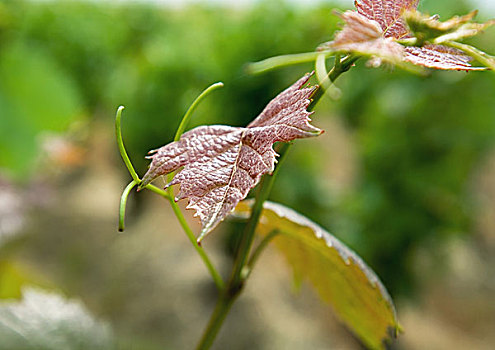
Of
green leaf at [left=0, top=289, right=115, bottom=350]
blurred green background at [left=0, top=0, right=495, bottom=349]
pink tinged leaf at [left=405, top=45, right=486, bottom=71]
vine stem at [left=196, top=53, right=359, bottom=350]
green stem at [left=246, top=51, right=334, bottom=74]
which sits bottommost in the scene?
blurred green background at [left=0, top=0, right=495, bottom=349]

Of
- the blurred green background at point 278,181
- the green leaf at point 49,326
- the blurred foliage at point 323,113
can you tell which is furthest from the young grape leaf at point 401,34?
the blurred foliage at point 323,113

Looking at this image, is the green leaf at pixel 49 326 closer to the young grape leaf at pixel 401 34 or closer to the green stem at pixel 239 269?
the green stem at pixel 239 269

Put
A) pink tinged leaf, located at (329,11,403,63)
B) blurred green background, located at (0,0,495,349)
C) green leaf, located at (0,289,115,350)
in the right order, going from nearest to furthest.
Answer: pink tinged leaf, located at (329,11,403,63) < green leaf, located at (0,289,115,350) < blurred green background, located at (0,0,495,349)

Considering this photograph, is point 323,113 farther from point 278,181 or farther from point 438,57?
point 438,57

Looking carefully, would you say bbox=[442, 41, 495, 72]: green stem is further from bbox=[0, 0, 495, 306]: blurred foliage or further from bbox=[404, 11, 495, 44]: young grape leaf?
bbox=[0, 0, 495, 306]: blurred foliage

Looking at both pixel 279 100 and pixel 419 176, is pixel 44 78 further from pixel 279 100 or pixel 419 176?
pixel 279 100

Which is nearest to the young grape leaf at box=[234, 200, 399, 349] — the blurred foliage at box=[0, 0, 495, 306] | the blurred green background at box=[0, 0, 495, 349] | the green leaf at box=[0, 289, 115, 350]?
the green leaf at box=[0, 289, 115, 350]

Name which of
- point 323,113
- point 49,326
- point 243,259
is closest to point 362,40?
point 243,259
